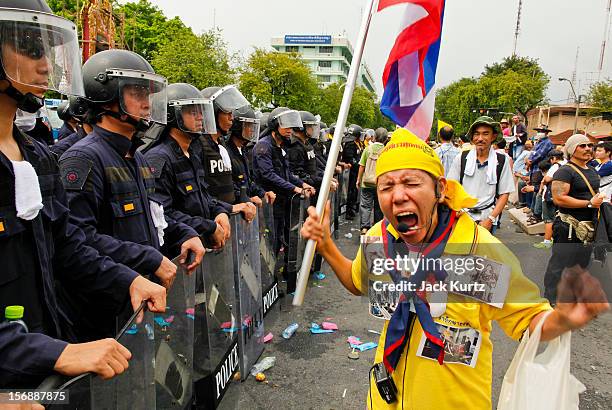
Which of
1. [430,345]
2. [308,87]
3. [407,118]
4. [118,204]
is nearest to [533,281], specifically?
[430,345]

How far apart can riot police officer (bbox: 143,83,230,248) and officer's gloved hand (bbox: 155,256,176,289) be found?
36.6 inches

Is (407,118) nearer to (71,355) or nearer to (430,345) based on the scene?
(430,345)

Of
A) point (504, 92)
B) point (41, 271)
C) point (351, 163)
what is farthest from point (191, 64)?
point (504, 92)

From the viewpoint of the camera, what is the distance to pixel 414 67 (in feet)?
8.43

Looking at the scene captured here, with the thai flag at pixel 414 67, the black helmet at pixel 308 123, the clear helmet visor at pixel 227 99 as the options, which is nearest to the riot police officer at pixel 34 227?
the thai flag at pixel 414 67

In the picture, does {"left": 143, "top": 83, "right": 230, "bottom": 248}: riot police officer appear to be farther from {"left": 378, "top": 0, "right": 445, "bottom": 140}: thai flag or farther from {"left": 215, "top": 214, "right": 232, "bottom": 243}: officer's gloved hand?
{"left": 378, "top": 0, "right": 445, "bottom": 140}: thai flag

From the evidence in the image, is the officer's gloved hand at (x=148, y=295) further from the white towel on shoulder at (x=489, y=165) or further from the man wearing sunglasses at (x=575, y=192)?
the man wearing sunglasses at (x=575, y=192)

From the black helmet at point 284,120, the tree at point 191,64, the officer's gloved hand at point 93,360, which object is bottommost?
the officer's gloved hand at point 93,360

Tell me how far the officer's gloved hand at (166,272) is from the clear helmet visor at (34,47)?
1.01m

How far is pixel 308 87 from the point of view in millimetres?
43406

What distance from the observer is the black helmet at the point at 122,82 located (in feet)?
9.70

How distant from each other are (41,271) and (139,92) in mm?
1524

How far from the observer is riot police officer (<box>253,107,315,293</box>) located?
6613 mm

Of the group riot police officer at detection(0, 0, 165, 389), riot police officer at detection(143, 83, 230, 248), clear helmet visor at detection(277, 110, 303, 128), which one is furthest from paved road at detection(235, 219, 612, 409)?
clear helmet visor at detection(277, 110, 303, 128)
